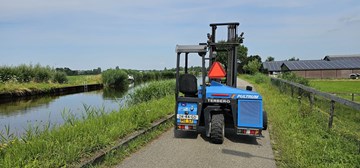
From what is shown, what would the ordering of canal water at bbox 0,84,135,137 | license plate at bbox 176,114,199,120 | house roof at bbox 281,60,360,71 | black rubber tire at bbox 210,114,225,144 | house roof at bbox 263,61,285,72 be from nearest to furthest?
black rubber tire at bbox 210,114,225,144 < license plate at bbox 176,114,199,120 < canal water at bbox 0,84,135,137 < house roof at bbox 281,60,360,71 < house roof at bbox 263,61,285,72

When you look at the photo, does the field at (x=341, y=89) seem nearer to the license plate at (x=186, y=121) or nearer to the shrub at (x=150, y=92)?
the shrub at (x=150, y=92)

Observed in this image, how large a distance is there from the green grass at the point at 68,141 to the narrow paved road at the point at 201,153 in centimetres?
66

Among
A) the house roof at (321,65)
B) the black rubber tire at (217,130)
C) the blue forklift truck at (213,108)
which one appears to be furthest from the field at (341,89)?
the house roof at (321,65)

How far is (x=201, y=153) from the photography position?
5.33 m

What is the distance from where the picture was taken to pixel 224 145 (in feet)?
19.6

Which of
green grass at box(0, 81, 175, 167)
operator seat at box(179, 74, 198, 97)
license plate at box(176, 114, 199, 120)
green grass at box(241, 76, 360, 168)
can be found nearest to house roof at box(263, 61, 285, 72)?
green grass at box(241, 76, 360, 168)

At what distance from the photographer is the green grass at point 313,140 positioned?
181 inches

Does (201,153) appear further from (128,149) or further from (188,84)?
(188,84)

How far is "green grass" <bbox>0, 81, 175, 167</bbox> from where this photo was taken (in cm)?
384

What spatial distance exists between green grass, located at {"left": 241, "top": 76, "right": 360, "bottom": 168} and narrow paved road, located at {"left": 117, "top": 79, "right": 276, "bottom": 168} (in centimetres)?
34

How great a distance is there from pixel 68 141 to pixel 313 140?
5055mm

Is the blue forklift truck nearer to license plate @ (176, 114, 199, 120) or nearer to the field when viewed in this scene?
license plate @ (176, 114, 199, 120)

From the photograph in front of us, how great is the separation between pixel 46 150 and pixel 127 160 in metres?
1.37

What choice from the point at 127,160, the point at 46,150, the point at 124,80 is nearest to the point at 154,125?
the point at 127,160
